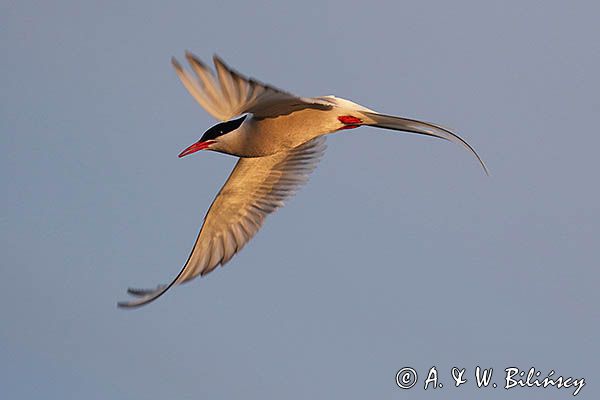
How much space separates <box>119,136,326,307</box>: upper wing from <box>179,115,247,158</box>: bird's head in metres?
1.60

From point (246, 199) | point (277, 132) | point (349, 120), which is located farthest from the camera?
point (246, 199)

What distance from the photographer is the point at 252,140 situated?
9.47 metres

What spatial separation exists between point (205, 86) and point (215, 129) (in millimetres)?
1742

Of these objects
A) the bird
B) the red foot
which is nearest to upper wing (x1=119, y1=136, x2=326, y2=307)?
the bird

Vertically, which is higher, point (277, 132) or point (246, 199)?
point (277, 132)

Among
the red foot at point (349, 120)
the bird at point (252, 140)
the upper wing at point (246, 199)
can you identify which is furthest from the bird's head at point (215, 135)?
the upper wing at point (246, 199)

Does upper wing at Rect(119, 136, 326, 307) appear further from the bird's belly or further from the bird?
the bird's belly

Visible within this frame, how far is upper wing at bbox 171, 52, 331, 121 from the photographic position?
765cm

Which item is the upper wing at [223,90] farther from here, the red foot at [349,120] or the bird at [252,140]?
the red foot at [349,120]

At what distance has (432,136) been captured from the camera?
31.5 ft

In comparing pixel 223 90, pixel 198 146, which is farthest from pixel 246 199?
pixel 223 90

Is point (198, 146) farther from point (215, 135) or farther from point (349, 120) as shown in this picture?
point (349, 120)

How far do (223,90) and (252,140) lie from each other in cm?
169

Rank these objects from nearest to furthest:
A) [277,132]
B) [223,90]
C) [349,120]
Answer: [223,90]
[277,132]
[349,120]
